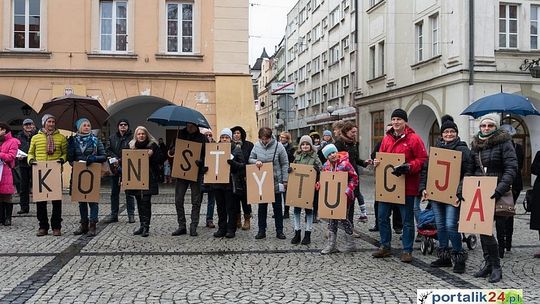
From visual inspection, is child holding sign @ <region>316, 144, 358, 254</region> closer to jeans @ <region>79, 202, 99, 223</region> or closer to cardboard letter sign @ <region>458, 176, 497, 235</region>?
cardboard letter sign @ <region>458, 176, 497, 235</region>

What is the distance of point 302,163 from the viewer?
930cm

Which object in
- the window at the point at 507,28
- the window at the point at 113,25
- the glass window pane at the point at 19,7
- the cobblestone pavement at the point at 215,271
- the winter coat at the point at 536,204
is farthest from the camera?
the window at the point at 507,28

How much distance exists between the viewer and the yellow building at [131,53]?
18625mm

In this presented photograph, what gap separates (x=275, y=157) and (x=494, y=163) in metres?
3.77

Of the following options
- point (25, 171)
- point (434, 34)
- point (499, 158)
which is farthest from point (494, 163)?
point (434, 34)

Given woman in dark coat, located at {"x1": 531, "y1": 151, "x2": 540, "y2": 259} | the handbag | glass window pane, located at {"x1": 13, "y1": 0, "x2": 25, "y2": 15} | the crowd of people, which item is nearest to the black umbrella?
the crowd of people

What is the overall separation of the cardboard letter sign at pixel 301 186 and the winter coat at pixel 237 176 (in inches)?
38.4

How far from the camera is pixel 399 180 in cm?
757

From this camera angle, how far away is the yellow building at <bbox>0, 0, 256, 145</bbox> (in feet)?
61.1

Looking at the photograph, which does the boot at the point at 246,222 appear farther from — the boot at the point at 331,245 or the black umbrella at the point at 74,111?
the black umbrella at the point at 74,111

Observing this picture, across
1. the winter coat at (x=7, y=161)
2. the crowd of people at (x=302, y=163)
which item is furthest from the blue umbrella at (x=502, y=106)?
the winter coat at (x=7, y=161)

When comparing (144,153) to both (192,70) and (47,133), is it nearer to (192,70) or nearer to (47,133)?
(47,133)

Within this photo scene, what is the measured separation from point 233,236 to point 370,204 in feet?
23.2

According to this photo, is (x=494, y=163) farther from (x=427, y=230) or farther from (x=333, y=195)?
(x=333, y=195)
